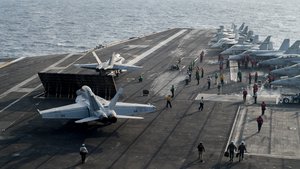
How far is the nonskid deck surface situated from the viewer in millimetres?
33781

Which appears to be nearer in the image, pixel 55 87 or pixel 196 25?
pixel 55 87

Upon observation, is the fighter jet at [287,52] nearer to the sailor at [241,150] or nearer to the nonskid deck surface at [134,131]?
the nonskid deck surface at [134,131]

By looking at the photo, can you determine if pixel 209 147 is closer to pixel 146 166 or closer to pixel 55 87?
pixel 146 166

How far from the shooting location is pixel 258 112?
45844 millimetres

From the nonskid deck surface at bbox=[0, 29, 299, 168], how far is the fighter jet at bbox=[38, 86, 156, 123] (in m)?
1.41

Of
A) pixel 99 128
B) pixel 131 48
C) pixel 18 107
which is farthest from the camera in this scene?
pixel 131 48

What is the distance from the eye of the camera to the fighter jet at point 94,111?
37812 millimetres

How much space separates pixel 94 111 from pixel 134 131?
411 cm

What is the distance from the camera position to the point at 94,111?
128 feet

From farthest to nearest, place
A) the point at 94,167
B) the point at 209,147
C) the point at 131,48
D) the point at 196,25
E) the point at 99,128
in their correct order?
1. the point at 196,25
2. the point at 131,48
3. the point at 99,128
4. the point at 209,147
5. the point at 94,167

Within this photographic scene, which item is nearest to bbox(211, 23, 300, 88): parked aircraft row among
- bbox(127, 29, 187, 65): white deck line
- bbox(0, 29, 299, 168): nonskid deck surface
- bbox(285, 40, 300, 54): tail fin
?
bbox(285, 40, 300, 54): tail fin

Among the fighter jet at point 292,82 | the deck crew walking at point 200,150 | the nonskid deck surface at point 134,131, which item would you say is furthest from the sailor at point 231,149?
the fighter jet at point 292,82

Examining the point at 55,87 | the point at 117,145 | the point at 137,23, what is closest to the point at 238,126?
the point at 117,145

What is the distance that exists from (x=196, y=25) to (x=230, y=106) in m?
135
